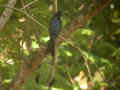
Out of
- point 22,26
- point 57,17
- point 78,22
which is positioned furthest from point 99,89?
point 57,17

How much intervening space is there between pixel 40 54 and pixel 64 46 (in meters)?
0.87

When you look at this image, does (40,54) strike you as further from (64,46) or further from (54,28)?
(64,46)

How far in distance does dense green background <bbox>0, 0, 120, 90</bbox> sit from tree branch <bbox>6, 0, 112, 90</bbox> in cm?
5

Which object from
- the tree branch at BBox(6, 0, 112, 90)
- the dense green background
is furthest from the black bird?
the tree branch at BBox(6, 0, 112, 90)

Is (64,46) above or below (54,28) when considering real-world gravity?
below

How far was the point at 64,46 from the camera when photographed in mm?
2369

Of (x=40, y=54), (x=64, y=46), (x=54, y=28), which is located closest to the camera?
(x=54, y=28)

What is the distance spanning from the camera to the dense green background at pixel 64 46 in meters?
1.48

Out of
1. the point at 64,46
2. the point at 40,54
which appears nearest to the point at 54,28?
the point at 40,54

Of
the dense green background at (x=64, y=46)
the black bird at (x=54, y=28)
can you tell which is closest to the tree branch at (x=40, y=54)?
the dense green background at (x=64, y=46)

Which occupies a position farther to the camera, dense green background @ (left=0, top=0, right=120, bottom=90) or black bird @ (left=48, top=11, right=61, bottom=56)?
dense green background @ (left=0, top=0, right=120, bottom=90)

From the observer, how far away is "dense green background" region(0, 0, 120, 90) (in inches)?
58.1

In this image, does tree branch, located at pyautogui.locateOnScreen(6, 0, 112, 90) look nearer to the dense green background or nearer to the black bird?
the dense green background

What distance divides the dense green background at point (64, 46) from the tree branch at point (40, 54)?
5 centimetres
